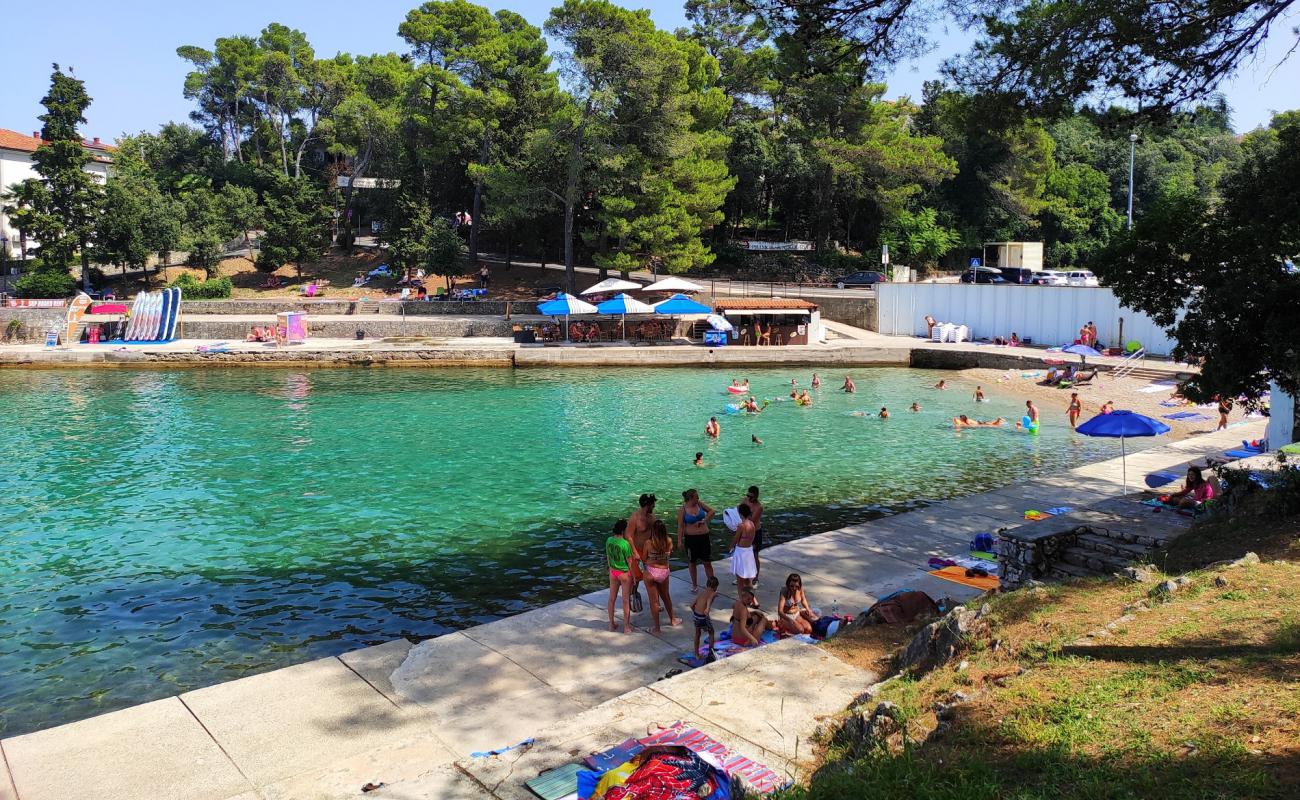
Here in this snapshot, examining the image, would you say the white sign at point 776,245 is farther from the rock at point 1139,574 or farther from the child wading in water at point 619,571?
the rock at point 1139,574

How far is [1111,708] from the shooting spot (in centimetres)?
582

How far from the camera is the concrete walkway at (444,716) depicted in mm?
6945

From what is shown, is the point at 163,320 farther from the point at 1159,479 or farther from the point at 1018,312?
the point at 1159,479

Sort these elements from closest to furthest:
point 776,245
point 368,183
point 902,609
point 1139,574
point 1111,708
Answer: point 1111,708
point 1139,574
point 902,609
point 776,245
point 368,183

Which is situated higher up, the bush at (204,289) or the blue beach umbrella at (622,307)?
the bush at (204,289)

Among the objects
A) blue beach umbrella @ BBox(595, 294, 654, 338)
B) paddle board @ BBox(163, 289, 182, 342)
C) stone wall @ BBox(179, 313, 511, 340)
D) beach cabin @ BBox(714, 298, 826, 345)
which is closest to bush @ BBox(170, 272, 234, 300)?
stone wall @ BBox(179, 313, 511, 340)

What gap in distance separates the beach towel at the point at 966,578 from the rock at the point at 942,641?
343cm

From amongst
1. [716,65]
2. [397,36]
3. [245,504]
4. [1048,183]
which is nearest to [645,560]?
[245,504]

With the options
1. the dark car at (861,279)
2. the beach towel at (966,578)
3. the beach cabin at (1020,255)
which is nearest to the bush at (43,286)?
the dark car at (861,279)

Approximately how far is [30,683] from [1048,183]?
65530 mm

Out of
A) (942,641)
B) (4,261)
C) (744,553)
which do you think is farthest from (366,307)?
(942,641)

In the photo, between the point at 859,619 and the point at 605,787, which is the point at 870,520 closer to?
the point at 859,619

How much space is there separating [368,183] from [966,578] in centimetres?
5811

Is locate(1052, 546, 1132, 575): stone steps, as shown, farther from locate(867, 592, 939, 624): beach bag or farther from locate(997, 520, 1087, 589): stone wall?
locate(867, 592, 939, 624): beach bag
